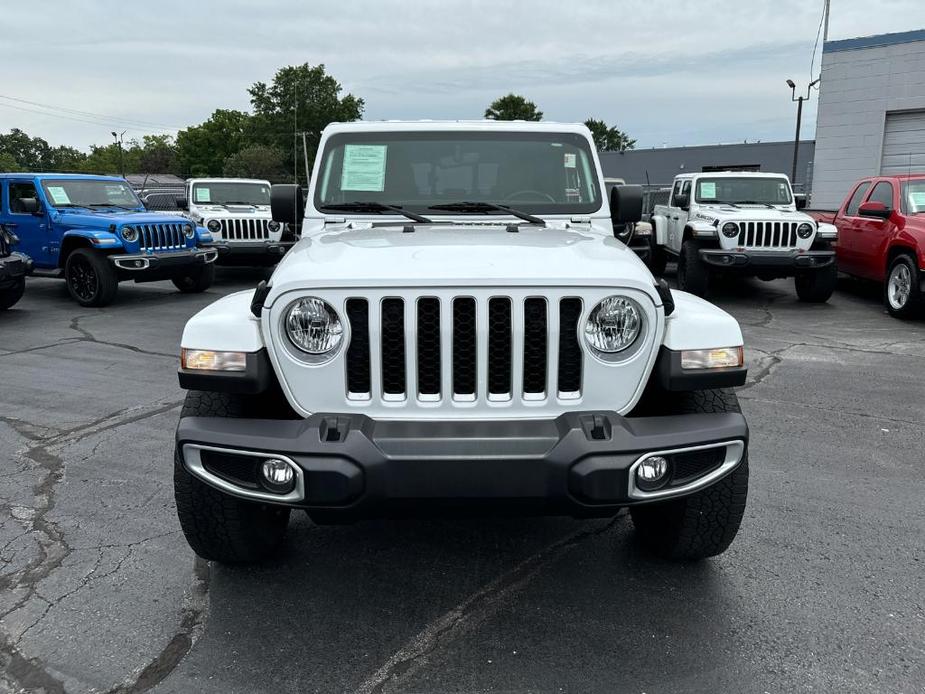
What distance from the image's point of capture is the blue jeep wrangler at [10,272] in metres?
9.23

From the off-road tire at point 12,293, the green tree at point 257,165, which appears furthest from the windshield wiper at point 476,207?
the green tree at point 257,165

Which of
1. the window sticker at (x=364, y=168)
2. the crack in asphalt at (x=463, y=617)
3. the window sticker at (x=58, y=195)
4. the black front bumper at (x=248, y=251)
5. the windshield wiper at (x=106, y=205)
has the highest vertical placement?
the window sticker at (x=364, y=168)

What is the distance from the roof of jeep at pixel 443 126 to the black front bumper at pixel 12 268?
6872 millimetres

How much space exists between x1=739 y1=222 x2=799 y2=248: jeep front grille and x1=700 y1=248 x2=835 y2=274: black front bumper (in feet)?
0.55

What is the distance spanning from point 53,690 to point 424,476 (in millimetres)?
1332

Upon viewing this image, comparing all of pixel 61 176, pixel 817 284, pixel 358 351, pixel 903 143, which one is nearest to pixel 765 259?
pixel 817 284

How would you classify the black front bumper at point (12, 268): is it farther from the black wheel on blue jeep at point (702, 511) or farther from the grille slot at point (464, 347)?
the black wheel on blue jeep at point (702, 511)

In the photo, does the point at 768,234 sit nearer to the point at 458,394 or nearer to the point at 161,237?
the point at 161,237

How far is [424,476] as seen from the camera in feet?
7.55

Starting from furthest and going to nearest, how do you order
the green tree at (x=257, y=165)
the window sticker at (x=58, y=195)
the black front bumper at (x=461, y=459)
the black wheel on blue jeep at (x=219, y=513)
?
the green tree at (x=257, y=165) → the window sticker at (x=58, y=195) → the black wheel on blue jeep at (x=219, y=513) → the black front bumper at (x=461, y=459)

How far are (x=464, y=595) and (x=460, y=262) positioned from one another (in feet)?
4.22

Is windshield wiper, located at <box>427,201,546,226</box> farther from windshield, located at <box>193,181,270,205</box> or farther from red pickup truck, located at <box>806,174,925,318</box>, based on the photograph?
windshield, located at <box>193,181,270,205</box>

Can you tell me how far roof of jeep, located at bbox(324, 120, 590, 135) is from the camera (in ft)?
13.5

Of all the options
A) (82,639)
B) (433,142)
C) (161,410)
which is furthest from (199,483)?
(161,410)
